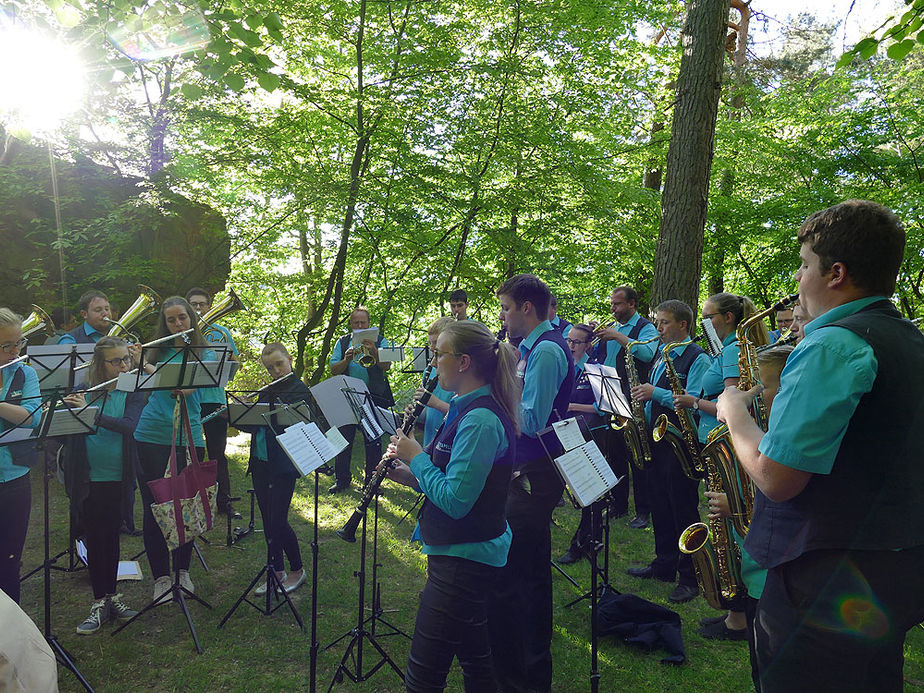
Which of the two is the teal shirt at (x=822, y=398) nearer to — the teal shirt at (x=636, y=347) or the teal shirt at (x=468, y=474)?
the teal shirt at (x=468, y=474)

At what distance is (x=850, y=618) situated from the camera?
1763mm

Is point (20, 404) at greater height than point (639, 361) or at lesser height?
greater

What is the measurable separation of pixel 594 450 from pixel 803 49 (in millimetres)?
15684

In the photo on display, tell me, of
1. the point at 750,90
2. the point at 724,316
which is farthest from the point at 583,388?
Result: the point at 750,90

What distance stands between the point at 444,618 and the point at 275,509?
2.69 m

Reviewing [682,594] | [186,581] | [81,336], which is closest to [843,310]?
[682,594]

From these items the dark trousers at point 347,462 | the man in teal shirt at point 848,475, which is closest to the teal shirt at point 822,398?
the man in teal shirt at point 848,475

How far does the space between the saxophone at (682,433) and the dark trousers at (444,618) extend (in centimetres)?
279

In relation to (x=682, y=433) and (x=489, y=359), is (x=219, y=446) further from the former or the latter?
(x=489, y=359)

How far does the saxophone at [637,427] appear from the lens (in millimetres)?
6340

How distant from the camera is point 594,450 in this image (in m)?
3.47

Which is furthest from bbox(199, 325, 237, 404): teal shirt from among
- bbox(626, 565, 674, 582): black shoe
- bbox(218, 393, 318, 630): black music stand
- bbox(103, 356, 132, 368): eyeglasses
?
bbox(626, 565, 674, 582): black shoe

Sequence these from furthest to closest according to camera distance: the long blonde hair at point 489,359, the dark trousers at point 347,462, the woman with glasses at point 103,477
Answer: the dark trousers at point 347,462
the woman with glasses at point 103,477
the long blonde hair at point 489,359

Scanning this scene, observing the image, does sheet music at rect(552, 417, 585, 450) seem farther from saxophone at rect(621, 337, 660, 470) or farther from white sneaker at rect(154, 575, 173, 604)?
white sneaker at rect(154, 575, 173, 604)
